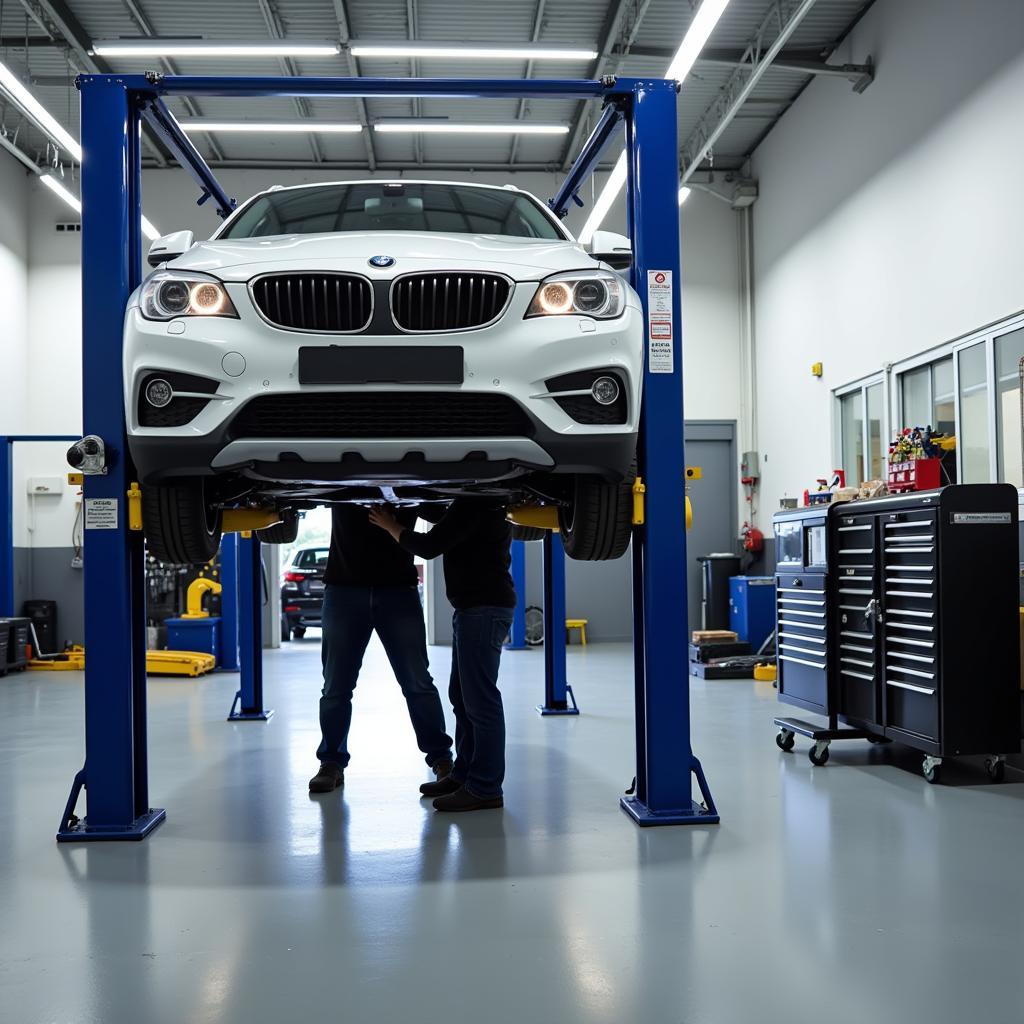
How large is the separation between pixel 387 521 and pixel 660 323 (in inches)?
48.6

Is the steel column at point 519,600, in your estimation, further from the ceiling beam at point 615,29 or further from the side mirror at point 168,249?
the side mirror at point 168,249

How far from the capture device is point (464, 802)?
362 cm

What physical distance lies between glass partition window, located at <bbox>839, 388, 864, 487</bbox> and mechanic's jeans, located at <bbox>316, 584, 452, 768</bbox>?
20.8 ft

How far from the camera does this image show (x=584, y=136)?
11133 millimetres

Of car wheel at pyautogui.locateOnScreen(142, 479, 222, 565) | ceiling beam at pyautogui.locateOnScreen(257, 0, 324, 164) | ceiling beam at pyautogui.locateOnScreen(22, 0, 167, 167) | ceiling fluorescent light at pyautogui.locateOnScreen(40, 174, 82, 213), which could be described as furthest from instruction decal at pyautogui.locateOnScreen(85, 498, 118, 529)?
ceiling fluorescent light at pyautogui.locateOnScreen(40, 174, 82, 213)

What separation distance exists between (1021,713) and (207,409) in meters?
3.41

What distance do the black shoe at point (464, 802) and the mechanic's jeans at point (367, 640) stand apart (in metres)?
0.42

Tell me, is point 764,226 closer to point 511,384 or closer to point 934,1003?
point 511,384

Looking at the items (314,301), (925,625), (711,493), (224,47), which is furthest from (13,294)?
(925,625)

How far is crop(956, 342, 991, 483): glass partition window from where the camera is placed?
6.86 metres

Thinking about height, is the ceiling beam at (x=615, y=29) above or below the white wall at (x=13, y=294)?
above

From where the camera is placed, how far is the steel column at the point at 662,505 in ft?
11.2

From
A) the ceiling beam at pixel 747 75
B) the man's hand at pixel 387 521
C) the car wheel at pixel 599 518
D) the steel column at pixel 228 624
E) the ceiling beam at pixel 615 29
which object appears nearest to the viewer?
the car wheel at pixel 599 518

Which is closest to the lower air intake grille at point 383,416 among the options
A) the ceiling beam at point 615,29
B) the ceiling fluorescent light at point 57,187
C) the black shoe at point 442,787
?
the black shoe at point 442,787
